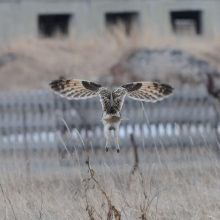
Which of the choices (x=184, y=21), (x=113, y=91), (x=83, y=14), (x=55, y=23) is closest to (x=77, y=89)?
(x=113, y=91)

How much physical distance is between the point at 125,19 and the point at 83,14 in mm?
3112

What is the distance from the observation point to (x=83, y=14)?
16672 millimetres

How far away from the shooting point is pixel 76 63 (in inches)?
511

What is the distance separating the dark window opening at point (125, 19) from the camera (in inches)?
695

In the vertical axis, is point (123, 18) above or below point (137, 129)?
above

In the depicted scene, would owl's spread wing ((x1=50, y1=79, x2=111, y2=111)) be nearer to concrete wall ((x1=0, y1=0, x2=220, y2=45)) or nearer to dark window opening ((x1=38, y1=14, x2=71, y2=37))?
concrete wall ((x1=0, y1=0, x2=220, y2=45))

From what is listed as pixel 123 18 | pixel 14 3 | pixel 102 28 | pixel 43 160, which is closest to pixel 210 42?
pixel 102 28

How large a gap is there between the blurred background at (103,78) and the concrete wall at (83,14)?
0.04m

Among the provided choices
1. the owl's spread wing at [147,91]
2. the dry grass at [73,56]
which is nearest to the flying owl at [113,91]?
the owl's spread wing at [147,91]

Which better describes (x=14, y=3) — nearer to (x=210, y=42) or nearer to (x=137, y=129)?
(x=210, y=42)

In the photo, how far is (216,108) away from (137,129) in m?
1.44

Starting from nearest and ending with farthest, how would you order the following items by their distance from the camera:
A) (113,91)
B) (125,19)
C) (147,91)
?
(113,91) → (147,91) → (125,19)

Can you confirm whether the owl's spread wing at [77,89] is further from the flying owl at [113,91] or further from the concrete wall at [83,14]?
the concrete wall at [83,14]

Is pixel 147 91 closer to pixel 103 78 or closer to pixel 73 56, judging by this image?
pixel 103 78
